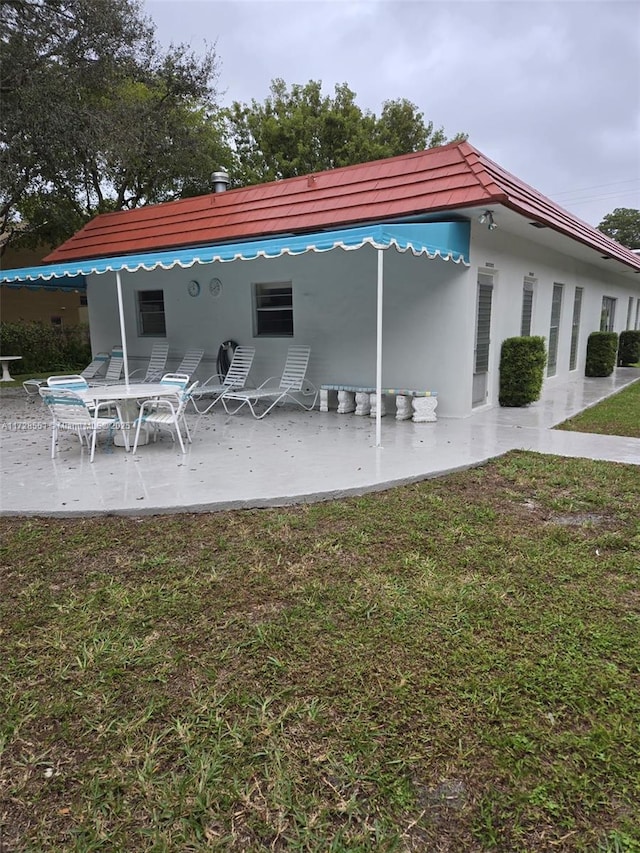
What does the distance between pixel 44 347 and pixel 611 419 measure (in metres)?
18.2

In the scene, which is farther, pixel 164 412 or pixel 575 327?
pixel 575 327

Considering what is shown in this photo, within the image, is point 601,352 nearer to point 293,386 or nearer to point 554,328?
point 554,328

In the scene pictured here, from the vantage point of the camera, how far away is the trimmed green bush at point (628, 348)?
18.2 m

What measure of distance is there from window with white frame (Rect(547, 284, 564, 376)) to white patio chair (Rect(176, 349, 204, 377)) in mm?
7896

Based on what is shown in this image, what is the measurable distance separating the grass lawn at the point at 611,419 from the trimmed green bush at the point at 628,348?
8.33 meters

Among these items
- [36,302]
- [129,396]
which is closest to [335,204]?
[129,396]

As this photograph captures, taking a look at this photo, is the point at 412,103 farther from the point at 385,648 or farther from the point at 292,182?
the point at 385,648

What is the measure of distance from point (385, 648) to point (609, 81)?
15549 millimetres

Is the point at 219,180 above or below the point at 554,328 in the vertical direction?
above

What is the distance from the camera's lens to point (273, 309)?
11.0 meters

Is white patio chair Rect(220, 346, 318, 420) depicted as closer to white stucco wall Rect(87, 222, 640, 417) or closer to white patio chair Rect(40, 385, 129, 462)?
white stucco wall Rect(87, 222, 640, 417)

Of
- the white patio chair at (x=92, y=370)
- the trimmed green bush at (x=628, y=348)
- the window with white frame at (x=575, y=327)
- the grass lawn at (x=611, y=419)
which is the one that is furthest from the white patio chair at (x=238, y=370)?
the trimmed green bush at (x=628, y=348)

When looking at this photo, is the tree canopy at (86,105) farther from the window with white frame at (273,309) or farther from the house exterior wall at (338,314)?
the window with white frame at (273,309)

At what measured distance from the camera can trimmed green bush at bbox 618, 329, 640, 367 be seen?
18234mm
